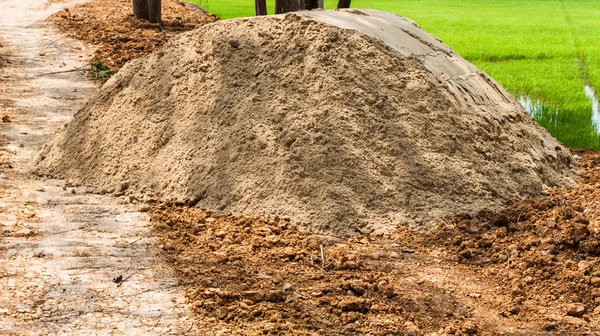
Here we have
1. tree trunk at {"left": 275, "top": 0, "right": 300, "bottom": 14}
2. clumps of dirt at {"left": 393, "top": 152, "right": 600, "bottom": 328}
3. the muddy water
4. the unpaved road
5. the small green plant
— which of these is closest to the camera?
the unpaved road

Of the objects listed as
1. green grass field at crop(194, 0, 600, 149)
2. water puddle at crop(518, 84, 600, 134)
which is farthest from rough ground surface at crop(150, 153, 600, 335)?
water puddle at crop(518, 84, 600, 134)

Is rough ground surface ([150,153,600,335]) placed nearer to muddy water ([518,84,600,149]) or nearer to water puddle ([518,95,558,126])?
muddy water ([518,84,600,149])

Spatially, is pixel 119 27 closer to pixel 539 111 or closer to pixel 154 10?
pixel 154 10

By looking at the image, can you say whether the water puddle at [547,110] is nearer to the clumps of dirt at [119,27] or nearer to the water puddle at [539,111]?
the water puddle at [539,111]

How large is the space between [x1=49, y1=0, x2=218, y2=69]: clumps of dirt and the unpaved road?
395 centimetres

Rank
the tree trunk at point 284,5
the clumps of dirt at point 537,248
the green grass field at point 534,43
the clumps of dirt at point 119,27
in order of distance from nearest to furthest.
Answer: the clumps of dirt at point 537,248 → the tree trunk at point 284,5 → the green grass field at point 534,43 → the clumps of dirt at point 119,27

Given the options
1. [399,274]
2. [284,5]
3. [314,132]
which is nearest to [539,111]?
[284,5]

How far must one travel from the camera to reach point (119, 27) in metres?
13.5

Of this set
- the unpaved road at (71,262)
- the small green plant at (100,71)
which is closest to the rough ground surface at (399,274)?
the unpaved road at (71,262)

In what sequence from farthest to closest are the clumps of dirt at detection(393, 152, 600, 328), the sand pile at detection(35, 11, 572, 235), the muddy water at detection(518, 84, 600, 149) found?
the muddy water at detection(518, 84, 600, 149) < the sand pile at detection(35, 11, 572, 235) < the clumps of dirt at detection(393, 152, 600, 328)

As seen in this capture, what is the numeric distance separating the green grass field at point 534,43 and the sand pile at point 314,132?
2250 mm

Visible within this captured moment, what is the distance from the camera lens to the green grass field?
941cm

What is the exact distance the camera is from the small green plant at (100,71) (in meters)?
10.5

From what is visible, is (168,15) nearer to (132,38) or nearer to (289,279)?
(132,38)
